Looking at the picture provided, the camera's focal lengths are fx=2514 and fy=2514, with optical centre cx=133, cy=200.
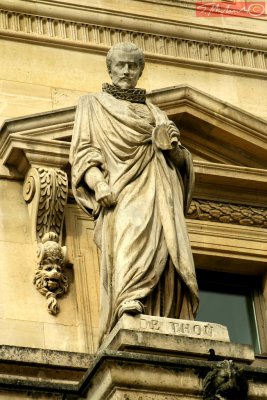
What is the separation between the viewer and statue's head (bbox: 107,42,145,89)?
1695cm

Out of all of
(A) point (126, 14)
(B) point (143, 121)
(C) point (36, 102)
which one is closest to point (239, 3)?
(A) point (126, 14)

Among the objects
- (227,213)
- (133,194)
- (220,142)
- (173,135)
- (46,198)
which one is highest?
(220,142)

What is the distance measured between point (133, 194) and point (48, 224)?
164 cm

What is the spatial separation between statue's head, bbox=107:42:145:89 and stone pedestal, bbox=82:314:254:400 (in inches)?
77.9

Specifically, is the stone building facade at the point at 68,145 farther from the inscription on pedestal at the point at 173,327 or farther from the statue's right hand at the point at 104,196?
the statue's right hand at the point at 104,196

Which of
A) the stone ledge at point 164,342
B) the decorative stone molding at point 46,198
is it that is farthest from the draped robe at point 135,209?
the decorative stone molding at point 46,198

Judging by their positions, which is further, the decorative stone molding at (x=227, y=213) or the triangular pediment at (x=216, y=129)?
the triangular pediment at (x=216, y=129)

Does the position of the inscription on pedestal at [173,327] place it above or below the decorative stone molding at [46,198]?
below

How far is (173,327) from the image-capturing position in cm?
1569

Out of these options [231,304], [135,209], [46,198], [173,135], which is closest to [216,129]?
[231,304]

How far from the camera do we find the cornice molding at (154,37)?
19.1 metres

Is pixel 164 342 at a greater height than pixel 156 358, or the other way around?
pixel 164 342

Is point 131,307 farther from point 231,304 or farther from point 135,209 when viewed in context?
point 231,304

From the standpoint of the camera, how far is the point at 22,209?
18.0 metres
